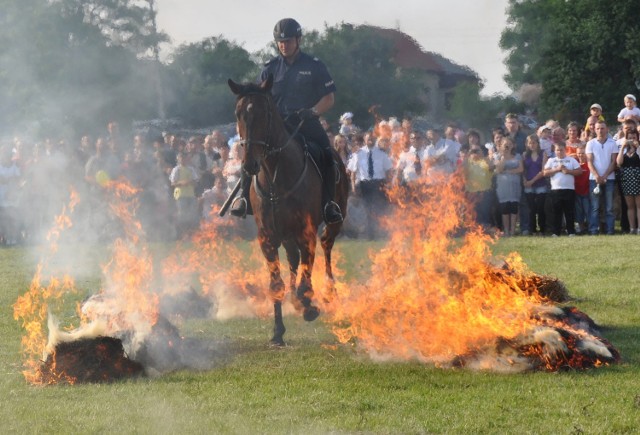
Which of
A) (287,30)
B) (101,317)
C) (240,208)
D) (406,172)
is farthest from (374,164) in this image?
(101,317)

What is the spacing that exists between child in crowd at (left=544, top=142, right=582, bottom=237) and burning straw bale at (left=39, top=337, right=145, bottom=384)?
48.2 feet

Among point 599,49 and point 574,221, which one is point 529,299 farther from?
point 599,49

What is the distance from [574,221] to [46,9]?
14.2m

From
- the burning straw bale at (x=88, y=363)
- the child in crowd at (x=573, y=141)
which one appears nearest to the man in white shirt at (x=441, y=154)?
the child in crowd at (x=573, y=141)

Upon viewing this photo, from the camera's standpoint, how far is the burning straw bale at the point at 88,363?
376 inches

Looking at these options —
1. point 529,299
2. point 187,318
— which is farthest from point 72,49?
point 529,299

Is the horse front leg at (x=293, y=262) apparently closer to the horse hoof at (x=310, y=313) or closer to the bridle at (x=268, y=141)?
the horse hoof at (x=310, y=313)

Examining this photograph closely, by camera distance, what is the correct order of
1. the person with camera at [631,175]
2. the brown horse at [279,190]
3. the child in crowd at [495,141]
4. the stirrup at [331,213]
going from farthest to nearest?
the child in crowd at [495,141] → the person with camera at [631,175] → the stirrup at [331,213] → the brown horse at [279,190]

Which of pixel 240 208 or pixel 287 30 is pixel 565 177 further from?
pixel 240 208

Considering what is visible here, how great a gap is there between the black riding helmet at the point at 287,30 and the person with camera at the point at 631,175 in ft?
39.4

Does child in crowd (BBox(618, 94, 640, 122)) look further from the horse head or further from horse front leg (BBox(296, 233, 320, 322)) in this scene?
the horse head

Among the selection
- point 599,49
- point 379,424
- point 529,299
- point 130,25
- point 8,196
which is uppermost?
point 599,49

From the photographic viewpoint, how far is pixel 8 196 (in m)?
26.2

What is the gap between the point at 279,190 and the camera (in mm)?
11680
